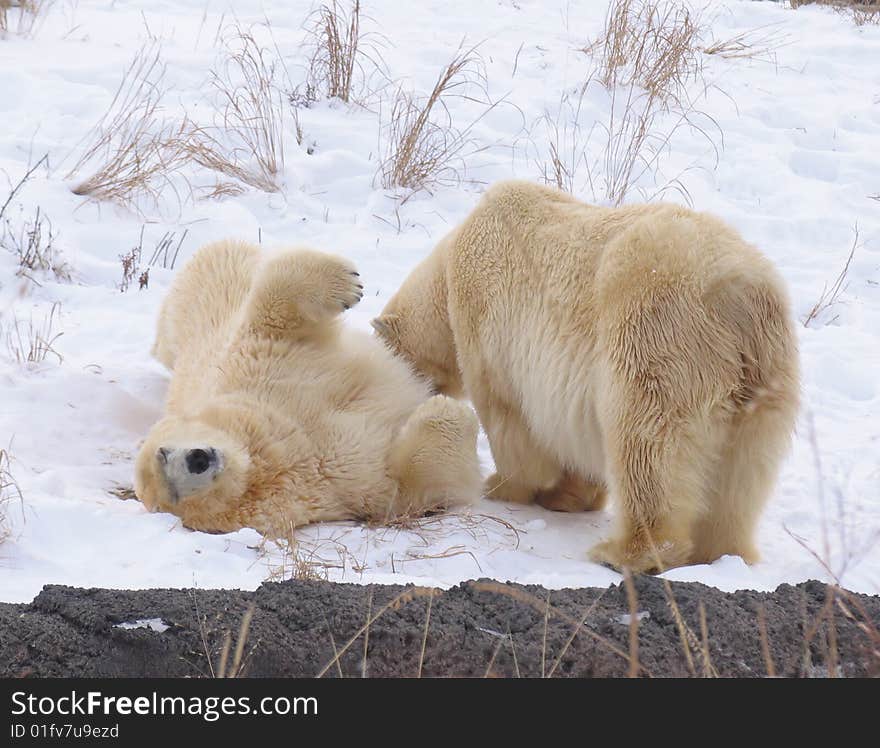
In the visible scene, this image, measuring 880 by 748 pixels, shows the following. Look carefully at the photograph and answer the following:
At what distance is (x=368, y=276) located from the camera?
782cm

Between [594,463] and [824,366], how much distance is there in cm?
251

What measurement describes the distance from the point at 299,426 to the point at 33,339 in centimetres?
210

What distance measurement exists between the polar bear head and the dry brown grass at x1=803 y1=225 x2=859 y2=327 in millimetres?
4268

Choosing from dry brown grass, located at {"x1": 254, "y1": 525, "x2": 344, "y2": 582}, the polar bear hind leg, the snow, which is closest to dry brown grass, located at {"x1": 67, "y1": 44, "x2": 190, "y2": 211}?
the polar bear hind leg

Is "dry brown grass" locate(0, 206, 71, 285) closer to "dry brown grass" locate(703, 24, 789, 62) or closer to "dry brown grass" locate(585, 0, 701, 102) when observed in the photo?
"dry brown grass" locate(585, 0, 701, 102)

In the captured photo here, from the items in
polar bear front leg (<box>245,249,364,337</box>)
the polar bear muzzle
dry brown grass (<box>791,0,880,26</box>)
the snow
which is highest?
dry brown grass (<box>791,0,880,26</box>)

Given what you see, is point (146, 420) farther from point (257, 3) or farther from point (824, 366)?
point (257, 3)

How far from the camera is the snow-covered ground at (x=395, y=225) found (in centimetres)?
453

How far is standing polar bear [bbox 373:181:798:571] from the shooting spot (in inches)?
172

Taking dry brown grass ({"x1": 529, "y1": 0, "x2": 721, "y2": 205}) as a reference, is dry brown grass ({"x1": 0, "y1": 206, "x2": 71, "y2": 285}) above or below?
below

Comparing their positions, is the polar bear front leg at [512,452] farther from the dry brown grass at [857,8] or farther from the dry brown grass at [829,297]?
the dry brown grass at [857,8]

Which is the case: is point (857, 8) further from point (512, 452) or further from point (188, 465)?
point (188, 465)

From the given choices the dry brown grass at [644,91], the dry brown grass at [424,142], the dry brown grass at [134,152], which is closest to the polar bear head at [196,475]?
the dry brown grass at [134,152]

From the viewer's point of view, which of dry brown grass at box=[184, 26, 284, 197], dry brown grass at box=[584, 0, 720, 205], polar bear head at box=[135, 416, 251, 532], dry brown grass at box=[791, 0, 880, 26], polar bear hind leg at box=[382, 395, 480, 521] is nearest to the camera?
polar bear head at box=[135, 416, 251, 532]
